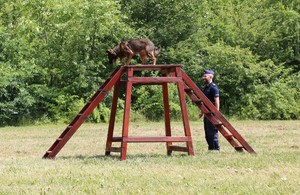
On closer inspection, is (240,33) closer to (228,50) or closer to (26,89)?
(228,50)

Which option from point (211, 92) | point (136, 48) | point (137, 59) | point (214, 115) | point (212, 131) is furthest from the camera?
point (137, 59)

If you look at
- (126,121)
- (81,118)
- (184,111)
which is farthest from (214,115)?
(81,118)

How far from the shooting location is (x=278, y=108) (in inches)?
1140

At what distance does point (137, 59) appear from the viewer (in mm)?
29734

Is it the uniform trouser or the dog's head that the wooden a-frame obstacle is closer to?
the uniform trouser

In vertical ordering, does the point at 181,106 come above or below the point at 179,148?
above

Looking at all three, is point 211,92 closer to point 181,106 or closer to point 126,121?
point 181,106

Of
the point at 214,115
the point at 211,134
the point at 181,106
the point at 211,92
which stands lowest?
the point at 211,134

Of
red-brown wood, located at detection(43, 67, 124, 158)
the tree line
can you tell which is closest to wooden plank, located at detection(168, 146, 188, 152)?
red-brown wood, located at detection(43, 67, 124, 158)

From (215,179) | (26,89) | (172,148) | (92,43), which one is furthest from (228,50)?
(215,179)

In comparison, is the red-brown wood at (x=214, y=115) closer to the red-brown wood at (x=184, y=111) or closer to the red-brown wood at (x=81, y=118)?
the red-brown wood at (x=184, y=111)

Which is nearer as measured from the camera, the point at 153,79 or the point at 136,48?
the point at 153,79

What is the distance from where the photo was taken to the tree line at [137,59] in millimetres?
27344

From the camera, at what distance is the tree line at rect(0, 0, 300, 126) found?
A: 27.3m
